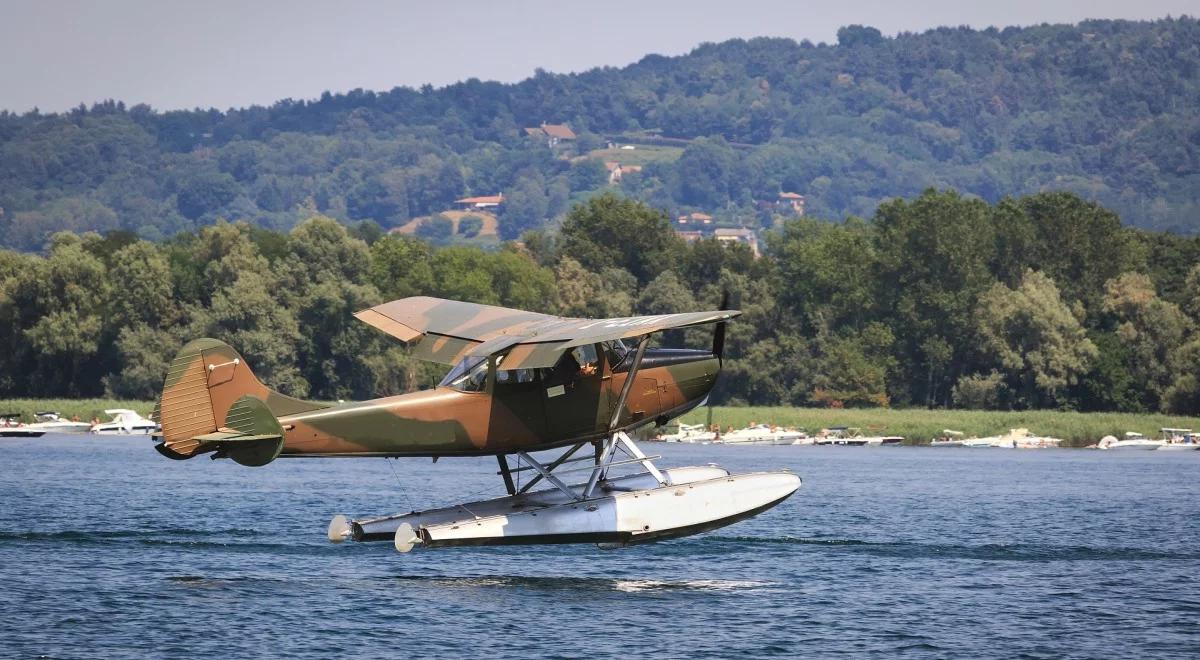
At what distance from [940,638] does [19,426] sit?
61.0 metres

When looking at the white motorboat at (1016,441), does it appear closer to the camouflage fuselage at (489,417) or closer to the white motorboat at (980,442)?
the white motorboat at (980,442)

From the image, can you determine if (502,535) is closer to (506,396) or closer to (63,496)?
(506,396)

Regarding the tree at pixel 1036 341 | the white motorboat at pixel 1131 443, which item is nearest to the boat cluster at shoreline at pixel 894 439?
the white motorboat at pixel 1131 443

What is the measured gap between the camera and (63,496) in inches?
1457

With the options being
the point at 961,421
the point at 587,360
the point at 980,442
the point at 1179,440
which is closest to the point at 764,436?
the point at 980,442

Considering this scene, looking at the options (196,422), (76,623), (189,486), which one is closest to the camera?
(76,623)

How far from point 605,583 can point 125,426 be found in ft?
178

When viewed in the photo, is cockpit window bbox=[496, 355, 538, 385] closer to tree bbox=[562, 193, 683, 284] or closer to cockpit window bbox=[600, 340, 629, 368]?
cockpit window bbox=[600, 340, 629, 368]

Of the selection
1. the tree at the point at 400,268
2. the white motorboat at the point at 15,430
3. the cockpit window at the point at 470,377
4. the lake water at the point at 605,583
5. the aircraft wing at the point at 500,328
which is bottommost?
the lake water at the point at 605,583

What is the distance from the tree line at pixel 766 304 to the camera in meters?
82.6

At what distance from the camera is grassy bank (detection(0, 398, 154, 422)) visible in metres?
79.2

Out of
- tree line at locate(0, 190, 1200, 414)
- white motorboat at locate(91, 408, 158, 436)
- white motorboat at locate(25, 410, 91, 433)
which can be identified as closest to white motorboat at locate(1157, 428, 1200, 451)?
tree line at locate(0, 190, 1200, 414)

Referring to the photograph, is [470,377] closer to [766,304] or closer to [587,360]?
[587,360]

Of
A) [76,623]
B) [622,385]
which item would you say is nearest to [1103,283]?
[622,385]
